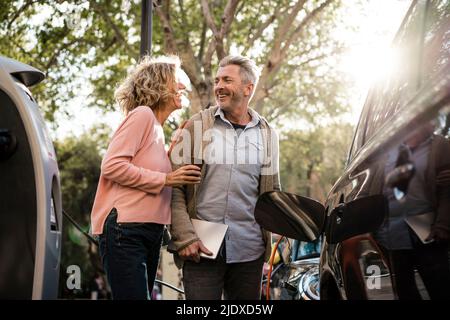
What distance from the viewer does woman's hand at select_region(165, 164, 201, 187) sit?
358cm

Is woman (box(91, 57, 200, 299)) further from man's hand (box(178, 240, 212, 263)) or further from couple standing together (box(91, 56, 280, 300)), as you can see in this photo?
man's hand (box(178, 240, 212, 263))

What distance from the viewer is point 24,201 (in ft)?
10.2

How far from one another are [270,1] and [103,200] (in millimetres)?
14583

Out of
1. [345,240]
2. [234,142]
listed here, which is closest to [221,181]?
[234,142]

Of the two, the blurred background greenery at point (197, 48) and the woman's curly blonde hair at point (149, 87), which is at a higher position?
the blurred background greenery at point (197, 48)

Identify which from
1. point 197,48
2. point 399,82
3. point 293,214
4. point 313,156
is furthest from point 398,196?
point 313,156

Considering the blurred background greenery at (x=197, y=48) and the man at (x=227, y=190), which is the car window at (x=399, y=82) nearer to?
the man at (x=227, y=190)

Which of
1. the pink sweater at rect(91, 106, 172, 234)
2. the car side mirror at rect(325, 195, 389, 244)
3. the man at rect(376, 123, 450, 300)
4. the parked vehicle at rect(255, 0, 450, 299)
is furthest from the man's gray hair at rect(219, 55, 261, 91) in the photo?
the man at rect(376, 123, 450, 300)

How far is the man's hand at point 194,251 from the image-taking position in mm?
3642

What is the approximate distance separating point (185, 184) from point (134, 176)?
312 millimetres

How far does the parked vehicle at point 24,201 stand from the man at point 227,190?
2.50 ft

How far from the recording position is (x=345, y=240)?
2.19 m

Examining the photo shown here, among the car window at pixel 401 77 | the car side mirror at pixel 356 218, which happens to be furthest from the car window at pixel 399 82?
the car side mirror at pixel 356 218

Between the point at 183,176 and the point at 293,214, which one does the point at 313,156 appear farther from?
the point at 293,214
